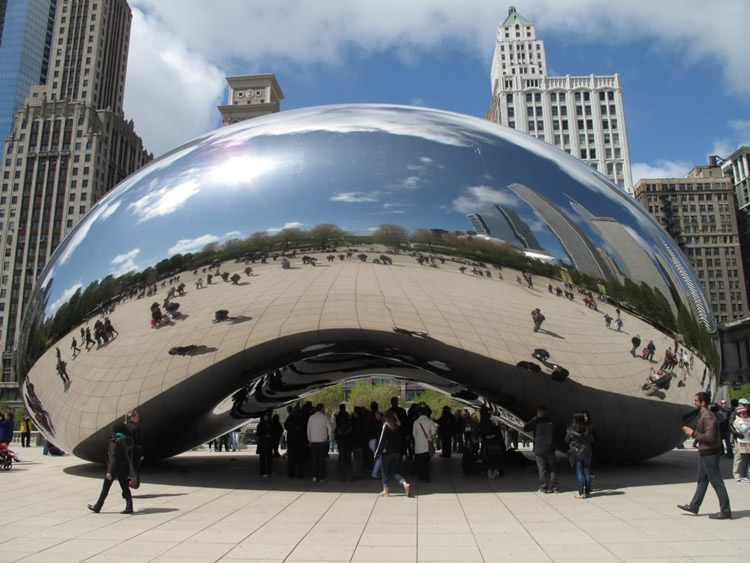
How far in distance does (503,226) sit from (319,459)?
5229 millimetres

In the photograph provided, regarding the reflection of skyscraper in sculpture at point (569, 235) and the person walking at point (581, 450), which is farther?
the person walking at point (581, 450)

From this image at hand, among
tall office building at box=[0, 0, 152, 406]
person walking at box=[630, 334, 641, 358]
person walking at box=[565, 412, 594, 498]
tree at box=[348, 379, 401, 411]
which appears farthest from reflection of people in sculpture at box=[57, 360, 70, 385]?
tall office building at box=[0, 0, 152, 406]

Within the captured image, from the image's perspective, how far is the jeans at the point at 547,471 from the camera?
340 inches

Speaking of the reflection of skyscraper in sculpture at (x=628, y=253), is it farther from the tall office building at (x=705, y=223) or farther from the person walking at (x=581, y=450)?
the tall office building at (x=705, y=223)

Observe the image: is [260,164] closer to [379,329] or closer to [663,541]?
[379,329]

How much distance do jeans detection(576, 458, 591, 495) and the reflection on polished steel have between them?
0.83 meters

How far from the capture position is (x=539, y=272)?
7531mm

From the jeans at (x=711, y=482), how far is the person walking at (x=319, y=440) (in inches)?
216


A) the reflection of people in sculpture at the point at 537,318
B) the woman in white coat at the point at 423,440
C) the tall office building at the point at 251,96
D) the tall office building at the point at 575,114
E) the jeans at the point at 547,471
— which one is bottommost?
the jeans at the point at 547,471

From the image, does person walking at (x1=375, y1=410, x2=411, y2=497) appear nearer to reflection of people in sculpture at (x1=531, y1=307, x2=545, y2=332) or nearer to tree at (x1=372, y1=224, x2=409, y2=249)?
reflection of people in sculpture at (x1=531, y1=307, x2=545, y2=332)

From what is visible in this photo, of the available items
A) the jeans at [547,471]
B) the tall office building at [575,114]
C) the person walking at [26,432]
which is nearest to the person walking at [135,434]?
the jeans at [547,471]

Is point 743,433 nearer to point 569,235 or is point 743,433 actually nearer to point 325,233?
point 569,235

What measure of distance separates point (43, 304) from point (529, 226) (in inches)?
284

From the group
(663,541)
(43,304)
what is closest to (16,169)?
(43,304)
